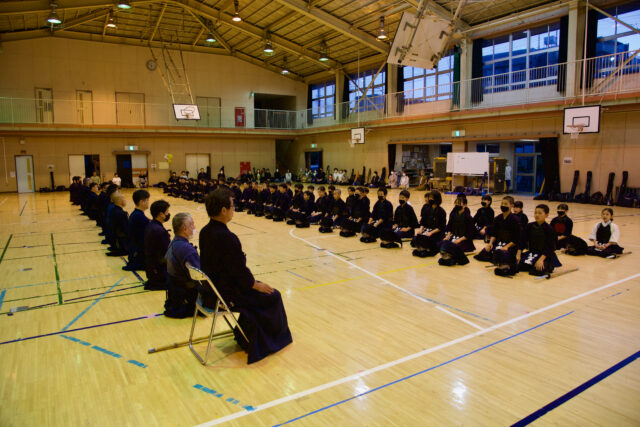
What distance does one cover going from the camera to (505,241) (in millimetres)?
8188

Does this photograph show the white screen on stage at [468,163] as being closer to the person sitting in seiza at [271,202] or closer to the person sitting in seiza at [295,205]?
Result: the person sitting in seiza at [271,202]

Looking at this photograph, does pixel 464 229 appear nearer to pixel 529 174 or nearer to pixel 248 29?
pixel 529 174

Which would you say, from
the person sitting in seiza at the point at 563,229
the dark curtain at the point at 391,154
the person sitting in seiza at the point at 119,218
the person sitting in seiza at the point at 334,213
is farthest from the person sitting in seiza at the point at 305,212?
the dark curtain at the point at 391,154

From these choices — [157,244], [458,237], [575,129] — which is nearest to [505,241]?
[458,237]

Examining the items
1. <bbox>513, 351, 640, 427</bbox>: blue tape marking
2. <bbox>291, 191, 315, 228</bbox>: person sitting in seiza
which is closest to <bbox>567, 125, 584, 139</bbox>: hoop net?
<bbox>291, 191, 315, 228</bbox>: person sitting in seiza

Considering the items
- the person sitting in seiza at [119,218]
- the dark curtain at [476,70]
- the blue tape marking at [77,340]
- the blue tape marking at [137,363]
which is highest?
the dark curtain at [476,70]

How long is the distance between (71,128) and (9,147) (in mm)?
4841

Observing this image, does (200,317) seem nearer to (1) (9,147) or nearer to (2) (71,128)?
(2) (71,128)

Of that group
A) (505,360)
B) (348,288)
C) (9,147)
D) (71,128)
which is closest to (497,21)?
(348,288)

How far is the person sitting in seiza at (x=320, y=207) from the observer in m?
12.8

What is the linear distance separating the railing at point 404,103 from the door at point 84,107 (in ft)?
Result: 0.10

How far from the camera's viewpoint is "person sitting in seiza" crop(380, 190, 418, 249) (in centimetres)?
1008

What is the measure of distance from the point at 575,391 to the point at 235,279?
341cm

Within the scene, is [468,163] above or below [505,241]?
above
